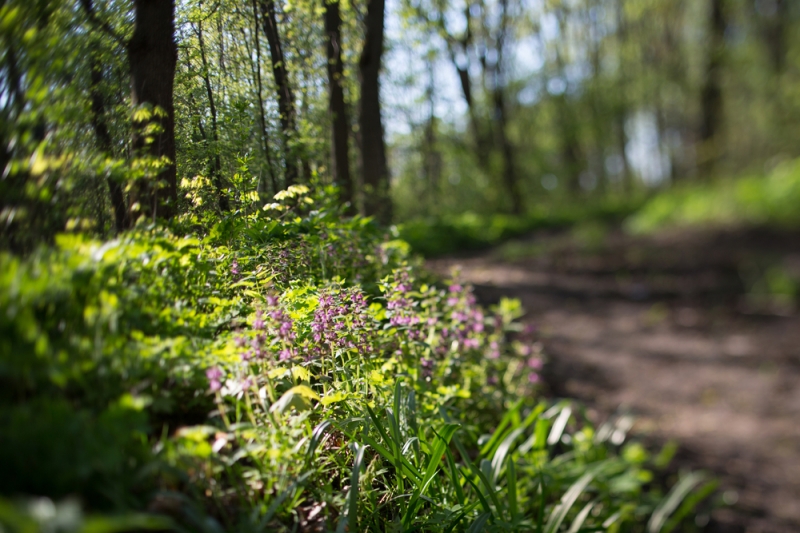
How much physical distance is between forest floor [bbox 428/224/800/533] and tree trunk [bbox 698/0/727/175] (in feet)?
22.5

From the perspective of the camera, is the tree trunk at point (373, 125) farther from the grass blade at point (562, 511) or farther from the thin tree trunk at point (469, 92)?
the thin tree trunk at point (469, 92)

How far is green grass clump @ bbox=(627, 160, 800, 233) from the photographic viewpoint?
9469 mm

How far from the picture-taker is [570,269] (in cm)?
765

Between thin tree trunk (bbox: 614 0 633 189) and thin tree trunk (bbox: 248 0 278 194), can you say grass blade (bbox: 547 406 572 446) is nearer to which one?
thin tree trunk (bbox: 248 0 278 194)

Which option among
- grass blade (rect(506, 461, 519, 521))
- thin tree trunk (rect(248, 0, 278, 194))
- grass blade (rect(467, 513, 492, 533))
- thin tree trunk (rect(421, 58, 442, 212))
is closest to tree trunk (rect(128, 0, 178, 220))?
thin tree trunk (rect(248, 0, 278, 194))

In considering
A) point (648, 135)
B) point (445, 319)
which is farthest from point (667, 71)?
point (445, 319)

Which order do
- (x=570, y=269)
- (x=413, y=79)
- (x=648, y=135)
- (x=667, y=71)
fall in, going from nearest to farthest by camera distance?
(x=413, y=79) → (x=570, y=269) → (x=667, y=71) → (x=648, y=135)

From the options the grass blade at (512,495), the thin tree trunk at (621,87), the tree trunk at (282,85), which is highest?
the thin tree trunk at (621,87)

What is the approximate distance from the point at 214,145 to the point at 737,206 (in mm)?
11394

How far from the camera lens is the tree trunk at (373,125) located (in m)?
2.66

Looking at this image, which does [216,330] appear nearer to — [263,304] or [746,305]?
[263,304]

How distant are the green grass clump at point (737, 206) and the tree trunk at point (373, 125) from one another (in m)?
8.80

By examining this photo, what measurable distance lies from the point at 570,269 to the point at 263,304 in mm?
7011

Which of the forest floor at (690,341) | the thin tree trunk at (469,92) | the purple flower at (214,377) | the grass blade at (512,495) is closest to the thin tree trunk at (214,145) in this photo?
the purple flower at (214,377)
